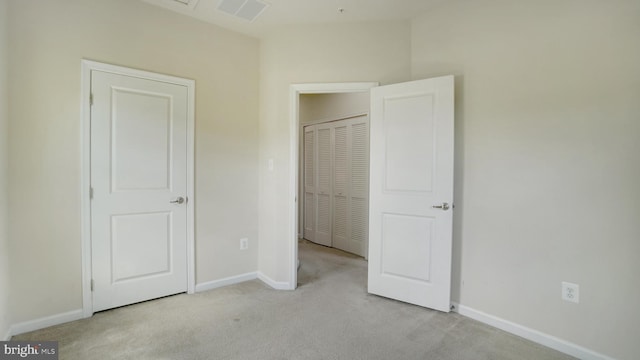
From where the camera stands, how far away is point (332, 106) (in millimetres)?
4875

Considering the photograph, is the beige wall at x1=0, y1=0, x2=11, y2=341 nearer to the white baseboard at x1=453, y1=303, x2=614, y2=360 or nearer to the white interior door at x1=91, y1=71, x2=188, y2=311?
the white interior door at x1=91, y1=71, x2=188, y2=311

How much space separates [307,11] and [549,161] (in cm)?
238

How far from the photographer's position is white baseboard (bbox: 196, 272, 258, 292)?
3080 millimetres

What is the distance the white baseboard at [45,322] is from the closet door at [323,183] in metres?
3.30

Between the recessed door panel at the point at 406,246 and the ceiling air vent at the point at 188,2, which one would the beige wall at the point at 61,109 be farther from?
the recessed door panel at the point at 406,246

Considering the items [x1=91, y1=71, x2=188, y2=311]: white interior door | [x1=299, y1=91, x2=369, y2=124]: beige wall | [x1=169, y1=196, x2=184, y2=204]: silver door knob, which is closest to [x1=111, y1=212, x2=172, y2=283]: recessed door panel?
[x1=91, y1=71, x2=188, y2=311]: white interior door

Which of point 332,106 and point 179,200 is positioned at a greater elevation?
point 332,106

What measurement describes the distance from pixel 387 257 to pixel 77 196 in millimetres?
2708

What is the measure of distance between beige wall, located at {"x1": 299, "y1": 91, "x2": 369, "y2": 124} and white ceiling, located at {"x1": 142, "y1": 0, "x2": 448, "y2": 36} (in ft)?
4.00

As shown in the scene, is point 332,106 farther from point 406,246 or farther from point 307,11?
point 406,246

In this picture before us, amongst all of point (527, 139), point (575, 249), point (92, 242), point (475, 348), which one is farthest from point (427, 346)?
point (92, 242)

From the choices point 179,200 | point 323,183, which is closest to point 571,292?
point 179,200

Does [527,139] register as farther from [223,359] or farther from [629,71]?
[223,359]

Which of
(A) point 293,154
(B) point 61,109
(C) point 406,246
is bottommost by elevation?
(C) point 406,246
